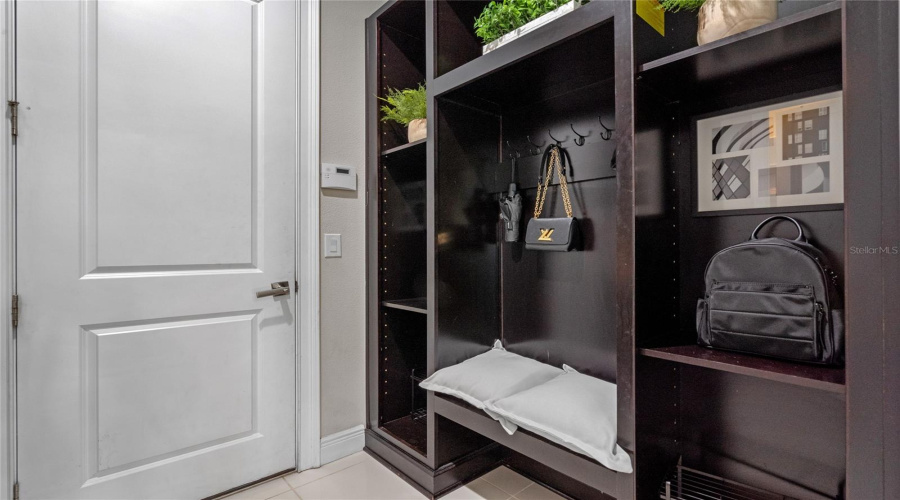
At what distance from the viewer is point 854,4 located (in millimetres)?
813

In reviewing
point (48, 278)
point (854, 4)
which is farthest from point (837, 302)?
point (48, 278)

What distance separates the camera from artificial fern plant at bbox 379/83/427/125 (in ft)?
6.39

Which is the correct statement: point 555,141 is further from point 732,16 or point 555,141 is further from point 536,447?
point 536,447

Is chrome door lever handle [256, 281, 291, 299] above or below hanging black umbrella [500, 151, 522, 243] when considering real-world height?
below

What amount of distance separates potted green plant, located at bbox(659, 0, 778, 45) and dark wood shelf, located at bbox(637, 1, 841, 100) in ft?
0.20

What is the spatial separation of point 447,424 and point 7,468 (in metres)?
1.49

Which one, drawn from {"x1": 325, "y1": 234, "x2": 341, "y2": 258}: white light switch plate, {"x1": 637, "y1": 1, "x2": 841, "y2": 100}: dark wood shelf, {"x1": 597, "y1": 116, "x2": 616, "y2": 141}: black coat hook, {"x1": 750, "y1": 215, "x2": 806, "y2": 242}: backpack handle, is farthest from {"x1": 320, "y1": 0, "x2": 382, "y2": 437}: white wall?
{"x1": 750, "y1": 215, "x2": 806, "y2": 242}: backpack handle

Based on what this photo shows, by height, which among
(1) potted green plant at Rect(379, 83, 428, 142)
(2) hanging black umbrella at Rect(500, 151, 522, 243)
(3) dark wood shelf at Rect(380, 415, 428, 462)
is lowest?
(3) dark wood shelf at Rect(380, 415, 428, 462)

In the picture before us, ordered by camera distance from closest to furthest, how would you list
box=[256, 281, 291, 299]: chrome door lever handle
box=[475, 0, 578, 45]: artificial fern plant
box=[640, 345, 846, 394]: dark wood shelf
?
box=[640, 345, 846, 394]: dark wood shelf
box=[475, 0, 578, 45]: artificial fern plant
box=[256, 281, 291, 299]: chrome door lever handle

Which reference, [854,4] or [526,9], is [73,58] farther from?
[854,4]

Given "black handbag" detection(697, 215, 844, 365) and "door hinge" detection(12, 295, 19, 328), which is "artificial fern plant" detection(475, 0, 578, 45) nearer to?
"black handbag" detection(697, 215, 844, 365)

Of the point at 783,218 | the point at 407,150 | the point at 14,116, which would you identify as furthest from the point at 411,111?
the point at 783,218

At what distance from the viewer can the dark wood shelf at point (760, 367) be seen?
88 cm

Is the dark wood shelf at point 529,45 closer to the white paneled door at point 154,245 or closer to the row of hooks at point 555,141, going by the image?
the row of hooks at point 555,141
